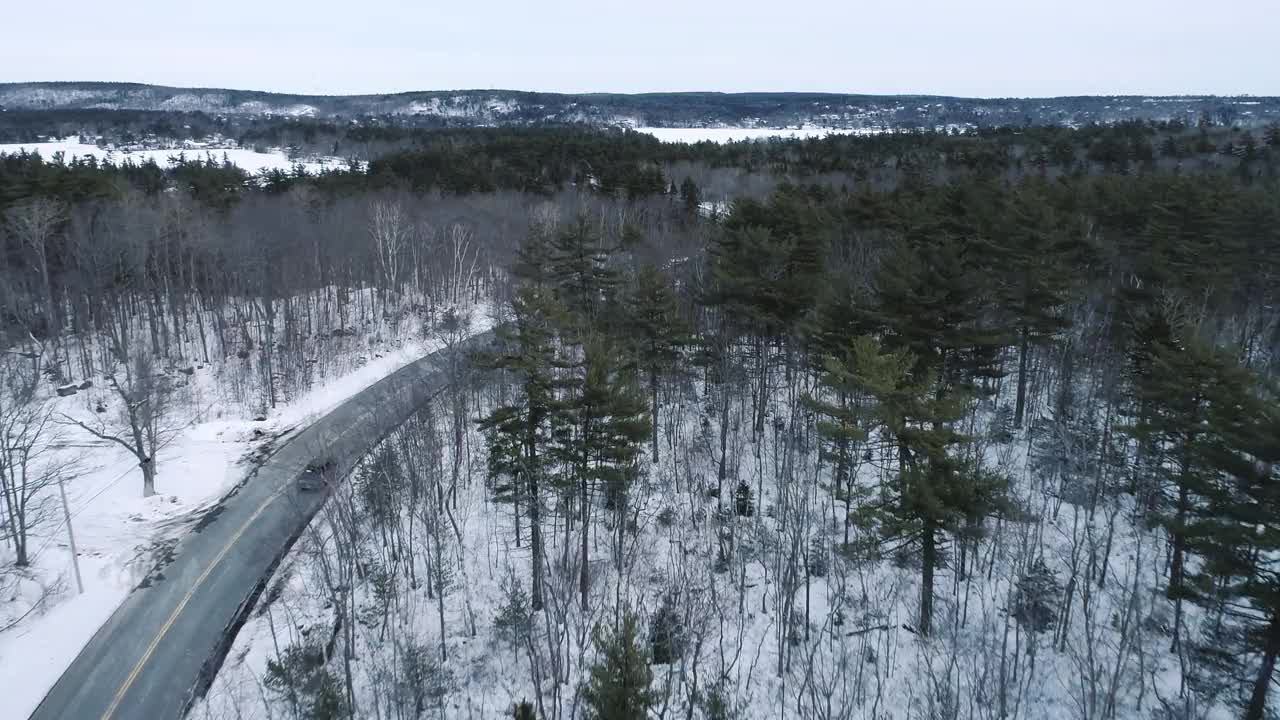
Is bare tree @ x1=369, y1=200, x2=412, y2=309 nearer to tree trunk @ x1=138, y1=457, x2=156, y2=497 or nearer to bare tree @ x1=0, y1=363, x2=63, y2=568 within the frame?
bare tree @ x1=0, y1=363, x2=63, y2=568

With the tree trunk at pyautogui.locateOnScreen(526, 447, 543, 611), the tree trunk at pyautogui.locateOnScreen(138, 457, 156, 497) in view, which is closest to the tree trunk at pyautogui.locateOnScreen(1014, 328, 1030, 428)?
the tree trunk at pyautogui.locateOnScreen(526, 447, 543, 611)

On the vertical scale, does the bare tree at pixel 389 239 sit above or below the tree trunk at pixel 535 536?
above

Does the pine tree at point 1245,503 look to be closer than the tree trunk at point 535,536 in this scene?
Yes

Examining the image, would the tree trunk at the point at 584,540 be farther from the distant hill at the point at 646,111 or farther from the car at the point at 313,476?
the distant hill at the point at 646,111

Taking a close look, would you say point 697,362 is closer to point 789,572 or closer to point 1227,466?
point 789,572

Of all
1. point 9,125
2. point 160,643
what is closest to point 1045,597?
point 160,643

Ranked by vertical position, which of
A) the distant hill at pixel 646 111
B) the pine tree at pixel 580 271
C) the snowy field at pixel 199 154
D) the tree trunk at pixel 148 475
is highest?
the distant hill at pixel 646 111

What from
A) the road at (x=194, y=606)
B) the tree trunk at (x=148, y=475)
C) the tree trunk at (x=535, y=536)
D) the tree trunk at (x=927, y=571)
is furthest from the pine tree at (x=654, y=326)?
the tree trunk at (x=148, y=475)
